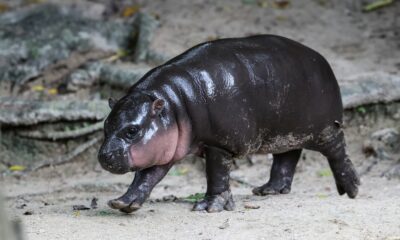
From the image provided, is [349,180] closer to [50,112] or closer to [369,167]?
[369,167]

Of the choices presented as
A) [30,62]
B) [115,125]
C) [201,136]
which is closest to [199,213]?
[201,136]

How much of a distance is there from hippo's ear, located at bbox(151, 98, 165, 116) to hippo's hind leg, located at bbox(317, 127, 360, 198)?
5.36 ft

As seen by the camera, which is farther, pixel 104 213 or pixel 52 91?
pixel 52 91

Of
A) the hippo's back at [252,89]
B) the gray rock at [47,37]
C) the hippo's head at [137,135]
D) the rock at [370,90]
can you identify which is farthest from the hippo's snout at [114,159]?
the gray rock at [47,37]

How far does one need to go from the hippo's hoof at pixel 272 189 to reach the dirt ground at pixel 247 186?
15 centimetres

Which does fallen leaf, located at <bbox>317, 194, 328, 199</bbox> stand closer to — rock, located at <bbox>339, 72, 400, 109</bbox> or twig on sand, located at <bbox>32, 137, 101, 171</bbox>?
rock, located at <bbox>339, 72, 400, 109</bbox>

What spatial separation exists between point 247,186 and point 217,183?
1.95 m

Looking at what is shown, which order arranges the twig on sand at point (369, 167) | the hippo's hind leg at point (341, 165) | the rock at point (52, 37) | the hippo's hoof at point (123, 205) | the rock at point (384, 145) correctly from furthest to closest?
the rock at point (52, 37) < the rock at point (384, 145) < the twig on sand at point (369, 167) < the hippo's hind leg at point (341, 165) < the hippo's hoof at point (123, 205)

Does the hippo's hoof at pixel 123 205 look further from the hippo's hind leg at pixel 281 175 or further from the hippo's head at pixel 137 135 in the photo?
the hippo's hind leg at pixel 281 175

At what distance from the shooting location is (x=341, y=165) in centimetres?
667

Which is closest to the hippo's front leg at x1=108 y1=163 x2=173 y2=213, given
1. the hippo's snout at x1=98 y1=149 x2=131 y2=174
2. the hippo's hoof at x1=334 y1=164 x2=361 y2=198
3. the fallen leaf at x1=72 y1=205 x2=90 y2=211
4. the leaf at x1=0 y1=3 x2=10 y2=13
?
the hippo's snout at x1=98 y1=149 x2=131 y2=174

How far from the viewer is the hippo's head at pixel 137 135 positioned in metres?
5.31

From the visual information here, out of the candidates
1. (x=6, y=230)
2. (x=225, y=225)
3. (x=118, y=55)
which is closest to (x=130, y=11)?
(x=118, y=55)

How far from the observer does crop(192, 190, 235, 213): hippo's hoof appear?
576 centimetres
